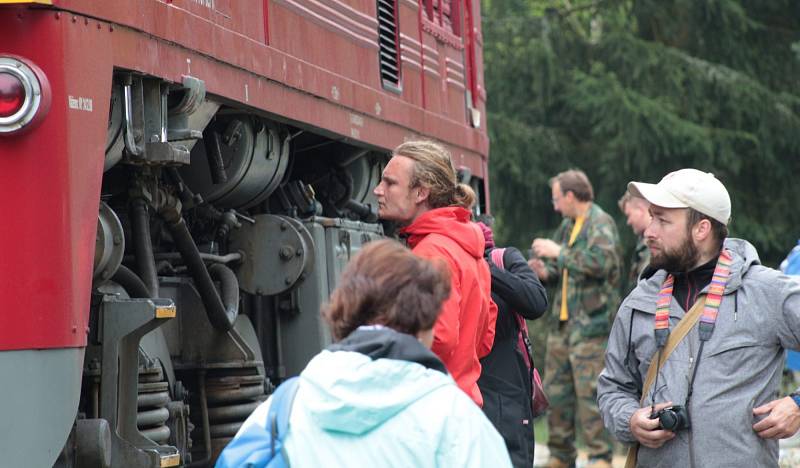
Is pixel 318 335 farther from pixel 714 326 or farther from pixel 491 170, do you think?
pixel 491 170

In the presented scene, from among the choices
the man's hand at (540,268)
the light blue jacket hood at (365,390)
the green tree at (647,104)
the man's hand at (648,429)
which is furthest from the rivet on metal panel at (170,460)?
the green tree at (647,104)

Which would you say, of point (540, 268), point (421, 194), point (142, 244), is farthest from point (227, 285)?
point (540, 268)

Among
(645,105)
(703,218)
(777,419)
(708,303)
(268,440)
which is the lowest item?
(777,419)

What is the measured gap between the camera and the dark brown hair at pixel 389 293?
123 inches

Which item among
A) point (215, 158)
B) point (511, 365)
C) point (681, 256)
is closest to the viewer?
point (681, 256)

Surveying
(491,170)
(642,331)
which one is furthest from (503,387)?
(491,170)

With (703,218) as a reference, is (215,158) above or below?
above

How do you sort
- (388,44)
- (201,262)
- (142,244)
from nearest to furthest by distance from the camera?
(142,244) < (201,262) < (388,44)

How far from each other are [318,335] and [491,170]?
1153cm

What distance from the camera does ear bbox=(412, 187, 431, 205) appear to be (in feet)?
15.9

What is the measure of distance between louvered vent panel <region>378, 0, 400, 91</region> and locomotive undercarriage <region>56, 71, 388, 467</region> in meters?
0.42

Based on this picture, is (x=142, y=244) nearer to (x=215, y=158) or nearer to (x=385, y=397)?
(x=215, y=158)

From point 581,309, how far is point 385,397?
25.1 feet

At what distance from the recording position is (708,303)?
15.1 ft
